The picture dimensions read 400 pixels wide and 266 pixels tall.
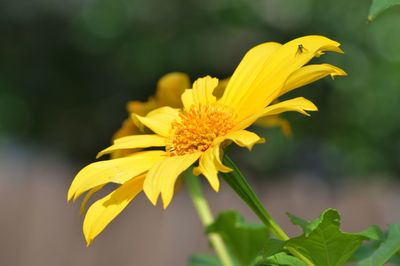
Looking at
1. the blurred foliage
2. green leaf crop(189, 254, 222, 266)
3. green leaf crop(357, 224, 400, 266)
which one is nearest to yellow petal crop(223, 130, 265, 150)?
green leaf crop(357, 224, 400, 266)

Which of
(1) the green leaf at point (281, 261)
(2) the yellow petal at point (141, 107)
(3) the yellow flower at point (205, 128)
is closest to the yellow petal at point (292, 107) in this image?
(3) the yellow flower at point (205, 128)

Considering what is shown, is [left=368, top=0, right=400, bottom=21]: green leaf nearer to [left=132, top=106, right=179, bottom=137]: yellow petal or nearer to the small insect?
the small insect

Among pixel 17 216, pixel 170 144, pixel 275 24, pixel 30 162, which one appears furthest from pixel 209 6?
pixel 170 144

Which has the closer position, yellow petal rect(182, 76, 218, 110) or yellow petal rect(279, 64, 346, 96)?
yellow petal rect(279, 64, 346, 96)

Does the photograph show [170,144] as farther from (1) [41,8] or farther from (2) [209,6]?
(1) [41,8]

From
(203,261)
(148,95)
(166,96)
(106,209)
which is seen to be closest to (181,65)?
(148,95)

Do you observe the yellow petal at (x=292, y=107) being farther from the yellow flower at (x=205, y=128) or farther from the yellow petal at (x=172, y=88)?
the yellow petal at (x=172, y=88)

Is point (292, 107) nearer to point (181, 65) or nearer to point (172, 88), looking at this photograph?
point (172, 88)
